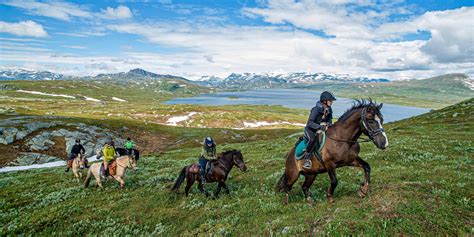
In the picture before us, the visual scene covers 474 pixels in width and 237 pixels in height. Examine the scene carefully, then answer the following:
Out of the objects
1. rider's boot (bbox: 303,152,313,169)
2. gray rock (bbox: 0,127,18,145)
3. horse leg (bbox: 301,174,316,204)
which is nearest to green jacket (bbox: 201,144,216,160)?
horse leg (bbox: 301,174,316,204)

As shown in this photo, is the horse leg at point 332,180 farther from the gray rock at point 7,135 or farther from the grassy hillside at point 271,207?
the gray rock at point 7,135

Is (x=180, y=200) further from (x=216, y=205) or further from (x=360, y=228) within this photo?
(x=360, y=228)

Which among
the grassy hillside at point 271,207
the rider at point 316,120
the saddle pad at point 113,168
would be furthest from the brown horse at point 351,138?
the saddle pad at point 113,168

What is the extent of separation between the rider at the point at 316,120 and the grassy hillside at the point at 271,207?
220cm

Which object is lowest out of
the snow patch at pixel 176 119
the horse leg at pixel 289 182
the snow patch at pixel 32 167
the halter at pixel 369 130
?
the snow patch at pixel 176 119

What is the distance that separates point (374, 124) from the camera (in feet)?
32.4

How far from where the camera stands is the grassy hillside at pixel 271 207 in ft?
26.9

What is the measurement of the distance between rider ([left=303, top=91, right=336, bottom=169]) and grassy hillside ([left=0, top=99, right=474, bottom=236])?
7.22ft

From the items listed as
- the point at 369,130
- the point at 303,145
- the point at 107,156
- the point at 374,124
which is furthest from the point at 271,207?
the point at 107,156

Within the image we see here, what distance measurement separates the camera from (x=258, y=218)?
35.3 ft

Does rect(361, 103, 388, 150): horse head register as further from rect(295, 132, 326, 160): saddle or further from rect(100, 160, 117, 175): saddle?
rect(100, 160, 117, 175): saddle

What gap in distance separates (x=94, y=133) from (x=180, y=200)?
60.8 meters

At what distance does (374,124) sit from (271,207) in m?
5.43

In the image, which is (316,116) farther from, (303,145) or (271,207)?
(271,207)
